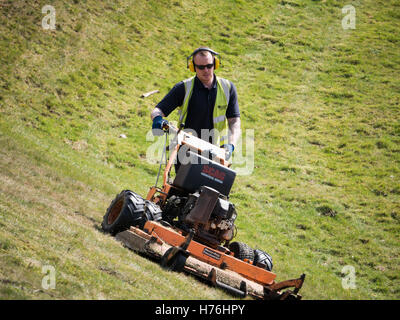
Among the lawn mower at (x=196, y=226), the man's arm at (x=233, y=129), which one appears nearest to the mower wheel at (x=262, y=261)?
the lawn mower at (x=196, y=226)

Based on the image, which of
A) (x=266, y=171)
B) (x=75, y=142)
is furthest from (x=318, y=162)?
(x=75, y=142)

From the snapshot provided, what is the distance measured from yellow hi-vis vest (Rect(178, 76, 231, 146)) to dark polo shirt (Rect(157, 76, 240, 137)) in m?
0.06

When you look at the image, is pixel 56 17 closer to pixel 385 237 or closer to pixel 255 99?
pixel 255 99

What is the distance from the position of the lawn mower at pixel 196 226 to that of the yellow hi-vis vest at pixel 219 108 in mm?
397

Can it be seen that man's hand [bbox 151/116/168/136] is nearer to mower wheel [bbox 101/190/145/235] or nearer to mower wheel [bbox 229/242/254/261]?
mower wheel [bbox 101/190/145/235]

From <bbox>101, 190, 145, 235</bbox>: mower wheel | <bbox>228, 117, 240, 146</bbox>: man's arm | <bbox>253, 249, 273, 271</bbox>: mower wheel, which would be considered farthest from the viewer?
<bbox>228, 117, 240, 146</bbox>: man's arm

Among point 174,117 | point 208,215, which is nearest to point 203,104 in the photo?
point 208,215

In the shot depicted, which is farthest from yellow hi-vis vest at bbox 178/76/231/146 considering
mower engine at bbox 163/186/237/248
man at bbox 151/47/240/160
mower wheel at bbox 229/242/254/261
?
mower wheel at bbox 229/242/254/261

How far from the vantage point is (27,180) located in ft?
30.6

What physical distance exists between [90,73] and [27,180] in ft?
34.7

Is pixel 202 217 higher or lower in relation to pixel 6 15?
lower

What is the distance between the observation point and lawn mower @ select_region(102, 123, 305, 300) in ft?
20.6
